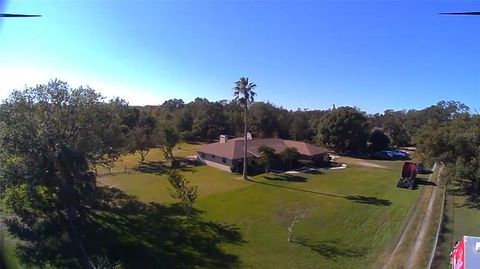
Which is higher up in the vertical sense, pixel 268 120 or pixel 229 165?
pixel 268 120

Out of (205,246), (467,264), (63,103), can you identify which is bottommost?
(205,246)

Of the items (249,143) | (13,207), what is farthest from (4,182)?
(249,143)

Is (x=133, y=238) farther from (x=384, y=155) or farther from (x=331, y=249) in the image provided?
(x=384, y=155)

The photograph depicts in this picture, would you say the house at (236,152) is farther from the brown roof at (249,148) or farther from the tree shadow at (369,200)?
the tree shadow at (369,200)

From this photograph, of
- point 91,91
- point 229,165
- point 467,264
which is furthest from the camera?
point 229,165

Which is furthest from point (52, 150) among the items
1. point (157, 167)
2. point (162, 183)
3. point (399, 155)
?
point (399, 155)

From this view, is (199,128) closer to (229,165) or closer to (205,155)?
(205,155)

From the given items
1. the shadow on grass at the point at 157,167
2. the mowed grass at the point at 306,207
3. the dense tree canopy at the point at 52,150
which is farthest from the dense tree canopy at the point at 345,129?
the dense tree canopy at the point at 52,150

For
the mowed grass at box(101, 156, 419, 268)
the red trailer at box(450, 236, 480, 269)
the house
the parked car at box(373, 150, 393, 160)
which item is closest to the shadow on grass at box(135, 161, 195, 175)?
the mowed grass at box(101, 156, 419, 268)
